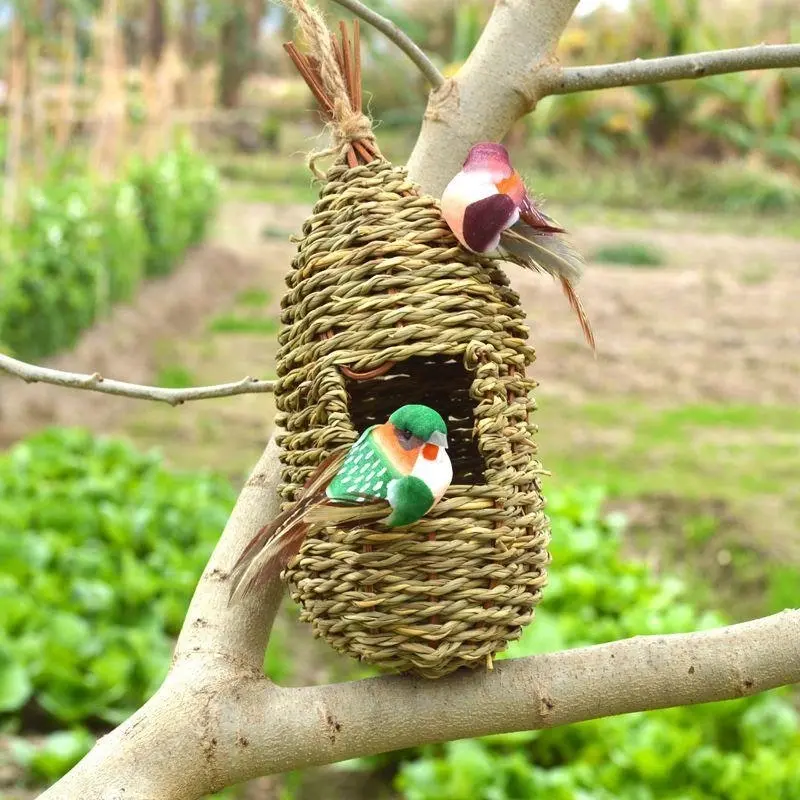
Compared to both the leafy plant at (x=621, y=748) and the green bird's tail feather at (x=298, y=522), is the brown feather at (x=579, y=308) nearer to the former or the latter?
the green bird's tail feather at (x=298, y=522)

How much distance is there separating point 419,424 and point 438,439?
24 millimetres

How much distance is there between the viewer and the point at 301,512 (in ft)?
3.42

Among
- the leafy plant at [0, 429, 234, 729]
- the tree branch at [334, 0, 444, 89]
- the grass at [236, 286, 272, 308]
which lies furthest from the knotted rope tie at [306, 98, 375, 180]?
the grass at [236, 286, 272, 308]

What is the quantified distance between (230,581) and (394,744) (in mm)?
241

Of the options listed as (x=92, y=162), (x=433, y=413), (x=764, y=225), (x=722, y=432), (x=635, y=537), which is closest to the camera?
(x=433, y=413)

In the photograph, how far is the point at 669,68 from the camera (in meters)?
1.26

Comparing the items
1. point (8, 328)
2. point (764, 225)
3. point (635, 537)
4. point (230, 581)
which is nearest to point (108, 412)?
point (8, 328)

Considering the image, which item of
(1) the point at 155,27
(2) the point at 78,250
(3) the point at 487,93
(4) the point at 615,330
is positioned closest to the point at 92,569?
(3) the point at 487,93

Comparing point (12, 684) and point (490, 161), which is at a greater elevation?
point (490, 161)

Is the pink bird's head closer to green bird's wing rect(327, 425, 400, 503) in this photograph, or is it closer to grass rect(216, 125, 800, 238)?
green bird's wing rect(327, 425, 400, 503)

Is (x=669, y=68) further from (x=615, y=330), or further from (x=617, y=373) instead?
(x=615, y=330)

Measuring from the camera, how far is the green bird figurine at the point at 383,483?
99 centimetres

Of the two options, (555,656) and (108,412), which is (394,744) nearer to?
(555,656)

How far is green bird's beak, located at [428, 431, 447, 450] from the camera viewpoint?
101cm
